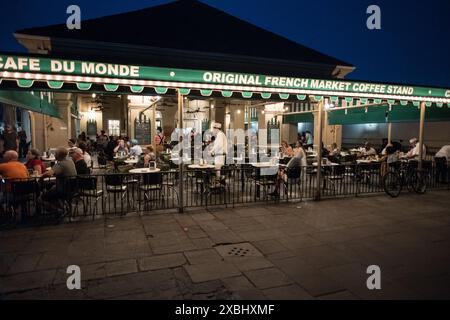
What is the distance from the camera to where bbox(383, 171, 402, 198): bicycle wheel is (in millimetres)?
8992

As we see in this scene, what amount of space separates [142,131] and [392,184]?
13.1 metres

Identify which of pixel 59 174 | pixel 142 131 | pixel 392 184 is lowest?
pixel 392 184

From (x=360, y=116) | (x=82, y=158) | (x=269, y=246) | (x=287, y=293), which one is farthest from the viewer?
(x=360, y=116)

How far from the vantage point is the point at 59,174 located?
6484mm

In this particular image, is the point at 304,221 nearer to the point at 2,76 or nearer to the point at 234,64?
the point at 2,76

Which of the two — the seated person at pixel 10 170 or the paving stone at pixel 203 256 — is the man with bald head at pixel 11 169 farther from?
the paving stone at pixel 203 256

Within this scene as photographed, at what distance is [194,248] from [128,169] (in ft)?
14.3

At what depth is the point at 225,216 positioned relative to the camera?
6.91 m

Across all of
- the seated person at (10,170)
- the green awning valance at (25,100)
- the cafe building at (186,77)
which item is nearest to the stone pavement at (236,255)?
the seated person at (10,170)

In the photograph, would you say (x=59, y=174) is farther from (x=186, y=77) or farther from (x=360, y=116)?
(x=360, y=116)

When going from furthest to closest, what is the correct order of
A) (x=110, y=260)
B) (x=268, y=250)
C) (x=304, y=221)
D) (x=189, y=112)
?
(x=189, y=112)
(x=304, y=221)
(x=268, y=250)
(x=110, y=260)

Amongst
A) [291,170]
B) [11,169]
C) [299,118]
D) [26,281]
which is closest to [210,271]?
[26,281]

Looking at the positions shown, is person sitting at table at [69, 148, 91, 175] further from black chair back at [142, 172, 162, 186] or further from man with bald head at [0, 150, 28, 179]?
black chair back at [142, 172, 162, 186]
